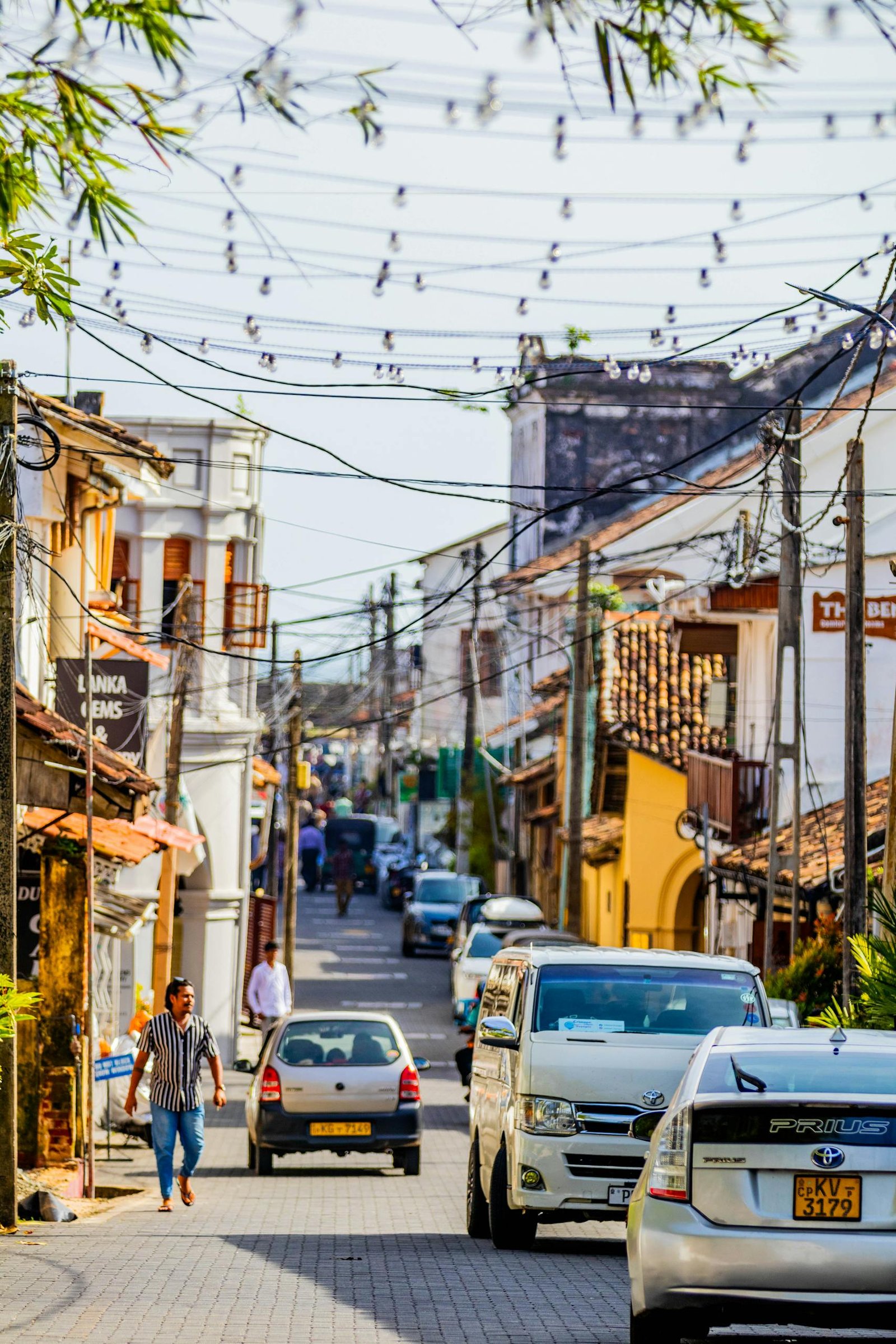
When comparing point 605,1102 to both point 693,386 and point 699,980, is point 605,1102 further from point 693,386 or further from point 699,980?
point 693,386

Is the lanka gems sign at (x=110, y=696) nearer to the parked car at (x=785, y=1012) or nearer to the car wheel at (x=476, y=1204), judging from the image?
the parked car at (x=785, y=1012)

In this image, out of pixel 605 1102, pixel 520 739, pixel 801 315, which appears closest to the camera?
pixel 605 1102

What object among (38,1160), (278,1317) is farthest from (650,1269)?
(38,1160)

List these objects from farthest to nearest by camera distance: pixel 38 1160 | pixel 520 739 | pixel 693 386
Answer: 1. pixel 520 739
2. pixel 693 386
3. pixel 38 1160

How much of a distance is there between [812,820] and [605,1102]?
17.3m

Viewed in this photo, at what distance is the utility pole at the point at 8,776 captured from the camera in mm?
13633

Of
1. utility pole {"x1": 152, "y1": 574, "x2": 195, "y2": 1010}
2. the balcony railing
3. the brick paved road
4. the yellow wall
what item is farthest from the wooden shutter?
the brick paved road

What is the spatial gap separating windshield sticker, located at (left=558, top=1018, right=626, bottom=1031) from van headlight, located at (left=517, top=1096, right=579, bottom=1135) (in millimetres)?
589

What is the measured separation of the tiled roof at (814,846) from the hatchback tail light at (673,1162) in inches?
598

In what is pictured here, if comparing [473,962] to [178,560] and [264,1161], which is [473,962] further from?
[264,1161]

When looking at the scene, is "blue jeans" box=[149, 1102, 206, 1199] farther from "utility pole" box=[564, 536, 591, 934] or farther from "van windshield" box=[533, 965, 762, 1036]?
"utility pole" box=[564, 536, 591, 934]

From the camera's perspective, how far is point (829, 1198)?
313 inches

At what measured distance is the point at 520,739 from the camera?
57625 millimetres

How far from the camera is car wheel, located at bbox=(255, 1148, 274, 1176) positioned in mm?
19969
